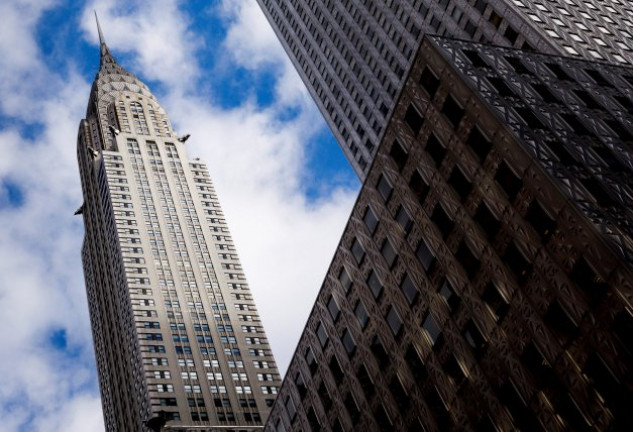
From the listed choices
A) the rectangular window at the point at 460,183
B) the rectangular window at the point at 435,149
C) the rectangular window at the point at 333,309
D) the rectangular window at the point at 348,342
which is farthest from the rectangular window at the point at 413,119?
the rectangular window at the point at 348,342

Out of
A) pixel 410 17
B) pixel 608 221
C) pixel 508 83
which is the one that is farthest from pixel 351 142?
pixel 608 221

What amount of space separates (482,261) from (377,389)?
12.5 metres

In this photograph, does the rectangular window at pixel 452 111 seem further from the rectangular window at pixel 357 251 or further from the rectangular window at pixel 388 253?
the rectangular window at pixel 357 251

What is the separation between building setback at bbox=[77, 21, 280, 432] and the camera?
12112 cm

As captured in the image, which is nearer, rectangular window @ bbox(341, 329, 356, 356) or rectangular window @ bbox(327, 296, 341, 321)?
rectangular window @ bbox(341, 329, 356, 356)

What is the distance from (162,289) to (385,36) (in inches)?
2024

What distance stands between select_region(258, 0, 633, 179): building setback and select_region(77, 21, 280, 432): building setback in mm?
29354

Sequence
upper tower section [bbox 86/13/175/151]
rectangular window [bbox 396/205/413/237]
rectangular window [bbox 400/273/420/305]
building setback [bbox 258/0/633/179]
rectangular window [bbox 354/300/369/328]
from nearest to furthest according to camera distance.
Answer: rectangular window [bbox 400/273/420/305] → rectangular window [bbox 396/205/413/237] → rectangular window [bbox 354/300/369/328] → building setback [bbox 258/0/633/179] → upper tower section [bbox 86/13/175/151]

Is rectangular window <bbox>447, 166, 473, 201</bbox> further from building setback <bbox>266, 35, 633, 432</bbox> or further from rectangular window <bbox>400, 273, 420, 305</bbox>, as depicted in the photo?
rectangular window <bbox>400, 273, 420, 305</bbox>

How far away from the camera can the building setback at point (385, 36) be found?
9144 centimetres

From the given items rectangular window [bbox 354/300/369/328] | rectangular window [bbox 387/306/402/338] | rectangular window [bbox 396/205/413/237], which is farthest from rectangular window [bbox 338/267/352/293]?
rectangular window [bbox 396/205/413/237]

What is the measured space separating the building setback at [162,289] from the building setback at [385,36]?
2935 cm

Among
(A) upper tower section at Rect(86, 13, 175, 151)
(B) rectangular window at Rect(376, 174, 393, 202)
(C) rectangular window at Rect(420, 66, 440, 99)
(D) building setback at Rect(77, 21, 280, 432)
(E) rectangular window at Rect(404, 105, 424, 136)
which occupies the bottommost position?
(B) rectangular window at Rect(376, 174, 393, 202)

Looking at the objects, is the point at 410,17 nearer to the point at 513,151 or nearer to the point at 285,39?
the point at 285,39
